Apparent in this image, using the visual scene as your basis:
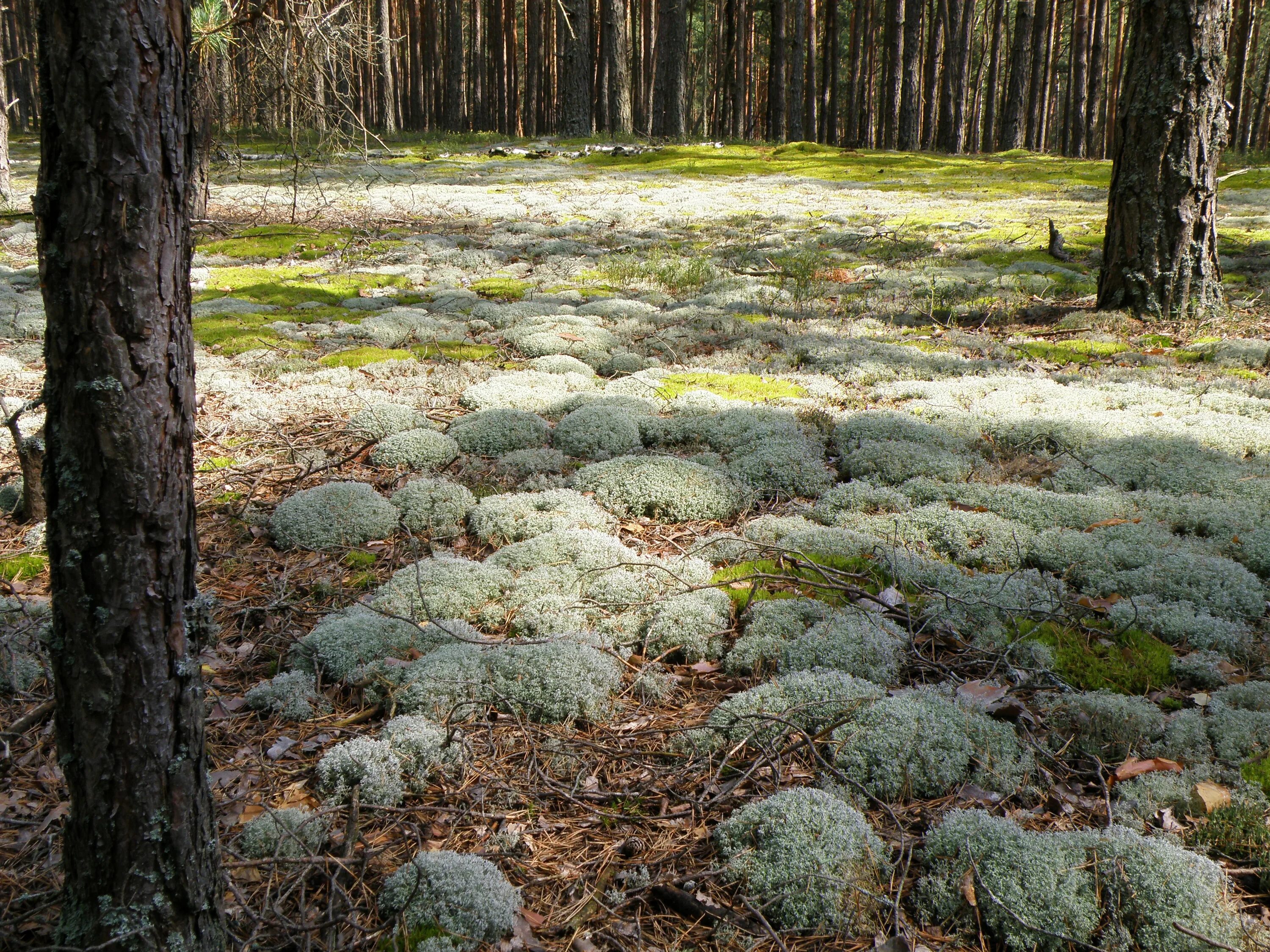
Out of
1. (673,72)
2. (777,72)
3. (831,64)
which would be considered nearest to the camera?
(673,72)

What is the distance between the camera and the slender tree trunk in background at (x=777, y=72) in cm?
2619

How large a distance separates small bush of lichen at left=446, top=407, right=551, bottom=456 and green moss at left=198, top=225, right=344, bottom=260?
22.5 ft

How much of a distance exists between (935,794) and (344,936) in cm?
195

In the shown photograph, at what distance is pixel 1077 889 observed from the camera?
2342mm

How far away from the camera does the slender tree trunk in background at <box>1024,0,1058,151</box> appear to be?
94.7 ft

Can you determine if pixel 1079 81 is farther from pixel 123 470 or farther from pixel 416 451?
pixel 123 470

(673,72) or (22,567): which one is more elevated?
(673,72)

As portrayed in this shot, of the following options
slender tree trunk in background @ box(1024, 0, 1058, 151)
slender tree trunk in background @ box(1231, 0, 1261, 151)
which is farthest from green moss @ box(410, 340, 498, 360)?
slender tree trunk in background @ box(1231, 0, 1261, 151)

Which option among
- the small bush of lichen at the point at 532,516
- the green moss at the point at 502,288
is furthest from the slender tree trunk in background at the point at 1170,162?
the green moss at the point at 502,288

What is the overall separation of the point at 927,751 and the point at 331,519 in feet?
11.3

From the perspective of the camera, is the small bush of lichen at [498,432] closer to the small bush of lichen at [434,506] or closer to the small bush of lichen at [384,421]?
the small bush of lichen at [384,421]

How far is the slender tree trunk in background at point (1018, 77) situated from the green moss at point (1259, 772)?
26446 mm

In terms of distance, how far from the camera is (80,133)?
5.34 ft

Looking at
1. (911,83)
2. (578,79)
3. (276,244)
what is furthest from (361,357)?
(911,83)
